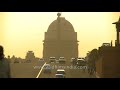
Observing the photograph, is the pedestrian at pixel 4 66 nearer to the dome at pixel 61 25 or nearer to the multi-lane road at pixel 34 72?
the multi-lane road at pixel 34 72

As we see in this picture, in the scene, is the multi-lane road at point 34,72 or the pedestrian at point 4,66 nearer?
the pedestrian at point 4,66

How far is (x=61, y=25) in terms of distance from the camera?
81188 millimetres

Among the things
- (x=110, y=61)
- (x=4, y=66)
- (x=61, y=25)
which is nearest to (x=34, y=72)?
(x=110, y=61)

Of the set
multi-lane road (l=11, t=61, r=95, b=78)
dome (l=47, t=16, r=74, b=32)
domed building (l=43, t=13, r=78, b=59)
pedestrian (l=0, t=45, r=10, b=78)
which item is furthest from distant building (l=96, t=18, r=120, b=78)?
dome (l=47, t=16, r=74, b=32)

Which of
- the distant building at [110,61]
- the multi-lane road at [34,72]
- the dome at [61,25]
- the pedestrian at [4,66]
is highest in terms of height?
the dome at [61,25]

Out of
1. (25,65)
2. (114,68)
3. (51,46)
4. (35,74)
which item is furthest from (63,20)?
(114,68)

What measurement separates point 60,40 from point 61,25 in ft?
10.6

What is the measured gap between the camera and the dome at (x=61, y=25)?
80.9 meters

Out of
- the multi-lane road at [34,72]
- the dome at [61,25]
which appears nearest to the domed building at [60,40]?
the dome at [61,25]

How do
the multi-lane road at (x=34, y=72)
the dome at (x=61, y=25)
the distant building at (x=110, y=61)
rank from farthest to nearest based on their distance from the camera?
the dome at (x=61, y=25) < the multi-lane road at (x=34, y=72) < the distant building at (x=110, y=61)
